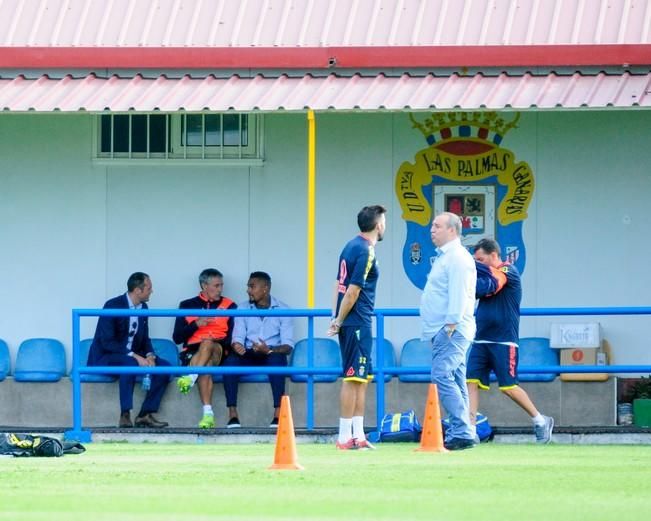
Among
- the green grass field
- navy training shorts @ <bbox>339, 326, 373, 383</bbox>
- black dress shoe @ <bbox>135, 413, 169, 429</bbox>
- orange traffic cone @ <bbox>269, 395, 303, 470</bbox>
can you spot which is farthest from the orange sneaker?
black dress shoe @ <bbox>135, 413, 169, 429</bbox>

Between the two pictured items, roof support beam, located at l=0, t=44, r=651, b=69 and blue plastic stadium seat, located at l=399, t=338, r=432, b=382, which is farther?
blue plastic stadium seat, located at l=399, t=338, r=432, b=382

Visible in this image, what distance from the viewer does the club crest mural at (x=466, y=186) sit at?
1582 cm

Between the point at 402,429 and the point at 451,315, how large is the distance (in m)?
2.00

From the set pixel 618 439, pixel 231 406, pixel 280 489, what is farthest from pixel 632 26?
pixel 280 489

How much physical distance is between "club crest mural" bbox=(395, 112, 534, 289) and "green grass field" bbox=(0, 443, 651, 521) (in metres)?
3.54

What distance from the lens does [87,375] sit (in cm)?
1532

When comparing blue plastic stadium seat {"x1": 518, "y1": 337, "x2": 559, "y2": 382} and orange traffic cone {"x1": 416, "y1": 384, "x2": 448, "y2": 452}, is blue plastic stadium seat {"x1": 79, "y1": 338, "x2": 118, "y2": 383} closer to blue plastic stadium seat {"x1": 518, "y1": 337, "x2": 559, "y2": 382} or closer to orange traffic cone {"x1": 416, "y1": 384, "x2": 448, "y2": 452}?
blue plastic stadium seat {"x1": 518, "y1": 337, "x2": 559, "y2": 382}

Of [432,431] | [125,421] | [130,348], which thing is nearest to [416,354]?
[130,348]

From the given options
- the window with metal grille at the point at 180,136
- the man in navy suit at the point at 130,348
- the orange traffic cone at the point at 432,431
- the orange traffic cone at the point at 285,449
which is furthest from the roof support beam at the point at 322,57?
the orange traffic cone at the point at 285,449

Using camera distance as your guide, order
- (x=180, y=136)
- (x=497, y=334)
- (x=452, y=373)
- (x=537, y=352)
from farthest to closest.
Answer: (x=180, y=136)
(x=537, y=352)
(x=497, y=334)
(x=452, y=373)

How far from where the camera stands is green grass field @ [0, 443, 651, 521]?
28.2ft

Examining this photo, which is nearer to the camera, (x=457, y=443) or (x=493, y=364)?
(x=457, y=443)

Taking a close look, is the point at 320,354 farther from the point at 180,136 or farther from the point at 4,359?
the point at 4,359

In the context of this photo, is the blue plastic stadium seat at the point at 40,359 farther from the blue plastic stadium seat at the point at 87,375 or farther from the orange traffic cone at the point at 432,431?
the orange traffic cone at the point at 432,431
